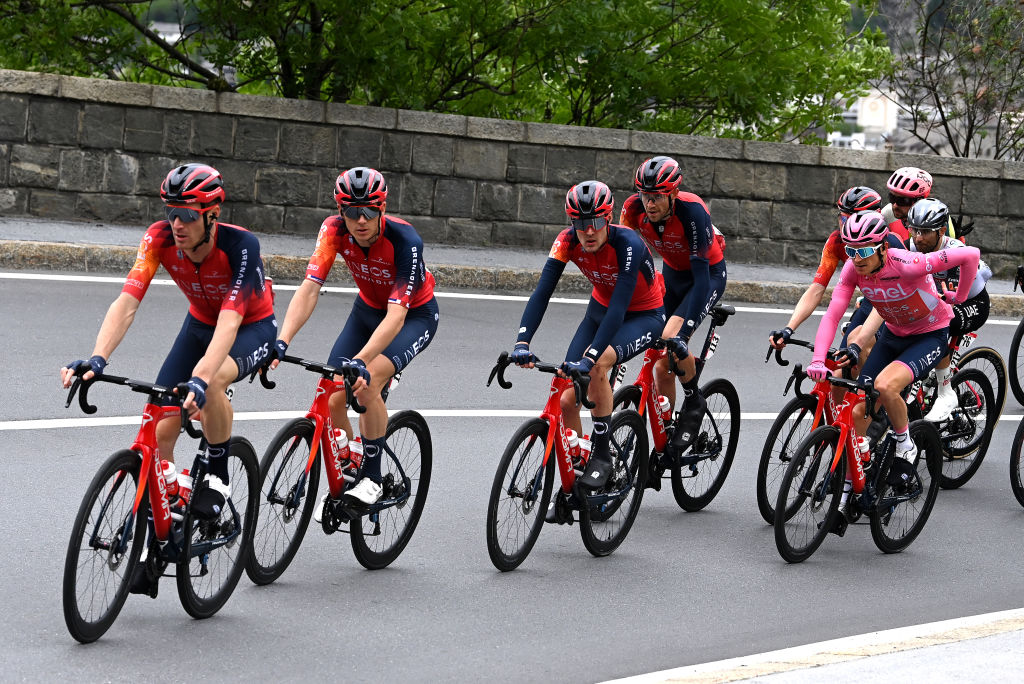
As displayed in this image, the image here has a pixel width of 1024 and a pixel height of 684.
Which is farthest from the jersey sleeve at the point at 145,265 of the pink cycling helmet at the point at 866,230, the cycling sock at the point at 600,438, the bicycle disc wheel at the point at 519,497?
the pink cycling helmet at the point at 866,230

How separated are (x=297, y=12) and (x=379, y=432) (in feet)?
34.1

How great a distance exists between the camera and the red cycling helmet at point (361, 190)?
6.77m

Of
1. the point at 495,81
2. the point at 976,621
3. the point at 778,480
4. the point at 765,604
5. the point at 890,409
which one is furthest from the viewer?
the point at 495,81

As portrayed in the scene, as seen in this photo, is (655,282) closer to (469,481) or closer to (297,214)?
(469,481)

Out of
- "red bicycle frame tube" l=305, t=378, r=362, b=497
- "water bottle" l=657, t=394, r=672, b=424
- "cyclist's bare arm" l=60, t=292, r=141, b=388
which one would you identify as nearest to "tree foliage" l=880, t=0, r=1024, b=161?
"water bottle" l=657, t=394, r=672, b=424

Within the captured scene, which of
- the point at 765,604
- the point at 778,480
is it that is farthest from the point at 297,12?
the point at 765,604

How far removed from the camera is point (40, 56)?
16.0m

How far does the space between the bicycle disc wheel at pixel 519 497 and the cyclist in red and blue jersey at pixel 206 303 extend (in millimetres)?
1384

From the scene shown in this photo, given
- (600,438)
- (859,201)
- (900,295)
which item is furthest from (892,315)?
(600,438)

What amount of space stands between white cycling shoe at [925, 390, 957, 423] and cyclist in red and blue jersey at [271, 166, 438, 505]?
163 inches

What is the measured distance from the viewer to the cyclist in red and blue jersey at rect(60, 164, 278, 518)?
5.95m

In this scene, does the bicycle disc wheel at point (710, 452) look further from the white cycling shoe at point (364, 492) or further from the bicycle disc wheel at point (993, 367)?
the white cycling shoe at point (364, 492)

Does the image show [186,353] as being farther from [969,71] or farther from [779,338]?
[969,71]

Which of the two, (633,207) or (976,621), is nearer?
(976,621)
